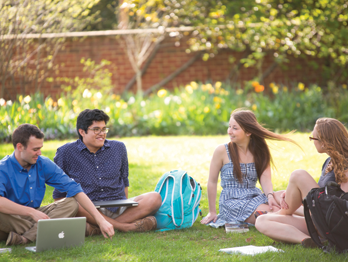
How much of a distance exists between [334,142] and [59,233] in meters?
2.06

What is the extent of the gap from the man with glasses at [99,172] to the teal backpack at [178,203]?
3.1 inches

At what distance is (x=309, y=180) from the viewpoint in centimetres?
302

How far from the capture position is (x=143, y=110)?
9.47 metres

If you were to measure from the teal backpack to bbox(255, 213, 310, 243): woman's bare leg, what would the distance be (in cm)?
74

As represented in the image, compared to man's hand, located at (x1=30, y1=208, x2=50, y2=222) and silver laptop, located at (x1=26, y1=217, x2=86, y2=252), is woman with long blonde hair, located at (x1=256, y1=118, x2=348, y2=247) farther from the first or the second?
man's hand, located at (x1=30, y1=208, x2=50, y2=222)

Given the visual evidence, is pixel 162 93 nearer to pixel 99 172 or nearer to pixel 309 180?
pixel 99 172

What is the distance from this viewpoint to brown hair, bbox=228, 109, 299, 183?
13.0 ft

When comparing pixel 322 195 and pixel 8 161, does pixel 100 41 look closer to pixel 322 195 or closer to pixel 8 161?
pixel 8 161

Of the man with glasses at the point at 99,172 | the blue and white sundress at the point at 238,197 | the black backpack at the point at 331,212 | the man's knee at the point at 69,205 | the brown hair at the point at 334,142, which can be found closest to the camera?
the black backpack at the point at 331,212

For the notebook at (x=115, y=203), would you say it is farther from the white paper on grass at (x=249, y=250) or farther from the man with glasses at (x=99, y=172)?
the white paper on grass at (x=249, y=250)

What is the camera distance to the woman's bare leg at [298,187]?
302cm


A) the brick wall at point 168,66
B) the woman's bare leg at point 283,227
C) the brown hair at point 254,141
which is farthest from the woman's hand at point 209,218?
the brick wall at point 168,66

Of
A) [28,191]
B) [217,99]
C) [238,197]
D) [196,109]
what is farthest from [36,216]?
[217,99]

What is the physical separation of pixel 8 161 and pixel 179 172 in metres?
1.50
